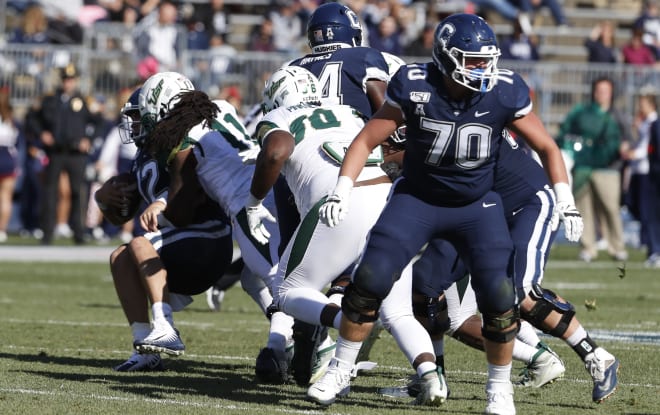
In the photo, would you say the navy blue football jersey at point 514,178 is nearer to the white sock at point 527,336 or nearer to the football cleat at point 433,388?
the white sock at point 527,336

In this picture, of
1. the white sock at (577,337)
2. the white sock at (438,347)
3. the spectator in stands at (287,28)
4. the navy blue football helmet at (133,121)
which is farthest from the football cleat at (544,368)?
the spectator in stands at (287,28)

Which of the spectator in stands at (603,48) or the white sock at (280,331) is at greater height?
the white sock at (280,331)

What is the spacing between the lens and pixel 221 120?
23.1ft

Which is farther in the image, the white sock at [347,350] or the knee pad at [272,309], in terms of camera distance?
the knee pad at [272,309]

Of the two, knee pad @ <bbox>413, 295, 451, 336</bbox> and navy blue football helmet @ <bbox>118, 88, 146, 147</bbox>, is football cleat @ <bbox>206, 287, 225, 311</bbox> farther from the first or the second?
knee pad @ <bbox>413, 295, 451, 336</bbox>

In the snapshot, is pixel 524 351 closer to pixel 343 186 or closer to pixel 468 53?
pixel 343 186

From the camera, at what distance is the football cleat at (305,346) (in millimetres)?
6164

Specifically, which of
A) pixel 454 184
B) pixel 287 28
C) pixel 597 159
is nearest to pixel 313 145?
pixel 454 184

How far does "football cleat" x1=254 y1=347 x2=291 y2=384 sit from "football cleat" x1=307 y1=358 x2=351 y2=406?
91cm

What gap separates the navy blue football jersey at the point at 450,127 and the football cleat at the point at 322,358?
1093 millimetres

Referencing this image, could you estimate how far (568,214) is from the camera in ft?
17.5

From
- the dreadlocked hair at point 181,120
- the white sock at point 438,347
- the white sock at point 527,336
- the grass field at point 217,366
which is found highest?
the dreadlocked hair at point 181,120

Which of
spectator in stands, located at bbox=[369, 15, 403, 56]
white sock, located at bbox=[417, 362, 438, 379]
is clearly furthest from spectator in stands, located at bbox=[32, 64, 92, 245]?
white sock, located at bbox=[417, 362, 438, 379]

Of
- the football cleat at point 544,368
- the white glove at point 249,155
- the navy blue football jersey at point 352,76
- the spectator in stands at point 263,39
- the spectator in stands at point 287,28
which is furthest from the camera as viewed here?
the spectator in stands at point 287,28
